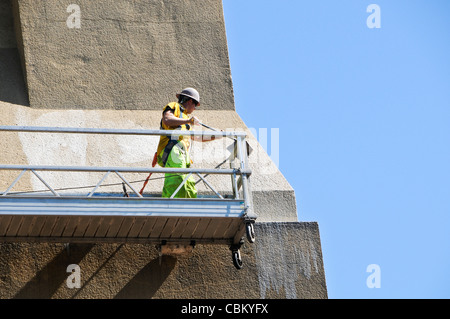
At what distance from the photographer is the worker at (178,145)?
36.4 feet

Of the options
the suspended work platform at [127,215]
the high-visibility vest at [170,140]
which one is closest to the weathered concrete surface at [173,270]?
the suspended work platform at [127,215]

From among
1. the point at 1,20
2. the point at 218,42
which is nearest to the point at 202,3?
the point at 218,42

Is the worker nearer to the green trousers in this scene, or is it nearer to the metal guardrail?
the green trousers

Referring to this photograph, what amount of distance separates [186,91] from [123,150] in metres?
1.61

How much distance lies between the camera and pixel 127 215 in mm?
10500

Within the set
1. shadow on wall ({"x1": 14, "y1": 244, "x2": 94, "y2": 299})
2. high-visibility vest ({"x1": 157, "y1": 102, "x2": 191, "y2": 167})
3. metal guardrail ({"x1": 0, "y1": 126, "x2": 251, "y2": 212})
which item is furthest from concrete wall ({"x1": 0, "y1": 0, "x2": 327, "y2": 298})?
metal guardrail ({"x1": 0, "y1": 126, "x2": 251, "y2": 212})

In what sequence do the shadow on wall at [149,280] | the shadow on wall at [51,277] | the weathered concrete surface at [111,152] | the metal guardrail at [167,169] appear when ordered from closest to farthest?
the metal guardrail at [167,169] → the shadow on wall at [51,277] → the shadow on wall at [149,280] → the weathered concrete surface at [111,152]

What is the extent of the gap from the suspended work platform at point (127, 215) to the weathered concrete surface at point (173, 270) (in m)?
0.48

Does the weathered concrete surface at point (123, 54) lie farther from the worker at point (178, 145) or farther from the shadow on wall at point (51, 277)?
the shadow on wall at point (51, 277)

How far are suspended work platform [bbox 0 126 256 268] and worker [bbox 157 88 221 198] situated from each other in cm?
18

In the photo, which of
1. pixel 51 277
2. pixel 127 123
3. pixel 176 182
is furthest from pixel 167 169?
pixel 127 123

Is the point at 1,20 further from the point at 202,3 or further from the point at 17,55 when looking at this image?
the point at 202,3

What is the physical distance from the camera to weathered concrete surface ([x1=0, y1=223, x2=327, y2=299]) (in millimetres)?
11141

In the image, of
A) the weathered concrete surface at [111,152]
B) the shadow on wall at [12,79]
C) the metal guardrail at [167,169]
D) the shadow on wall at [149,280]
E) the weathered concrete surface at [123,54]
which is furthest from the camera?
the weathered concrete surface at [123,54]
